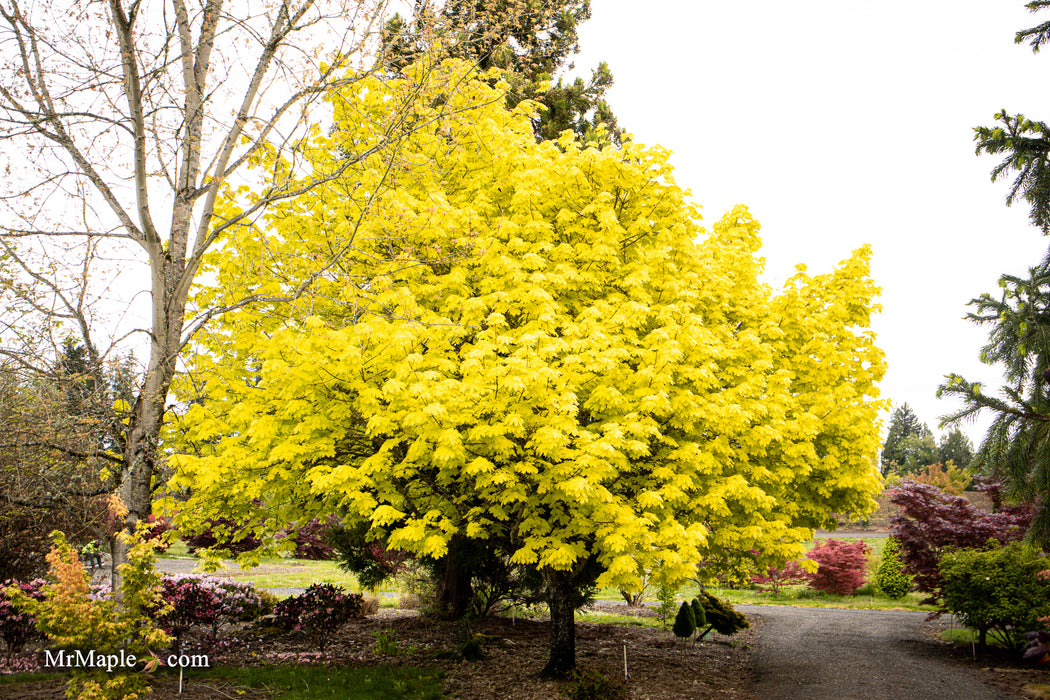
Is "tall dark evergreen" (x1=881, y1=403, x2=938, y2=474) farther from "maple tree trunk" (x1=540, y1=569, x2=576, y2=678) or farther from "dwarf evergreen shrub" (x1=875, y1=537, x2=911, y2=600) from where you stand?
"maple tree trunk" (x1=540, y1=569, x2=576, y2=678)

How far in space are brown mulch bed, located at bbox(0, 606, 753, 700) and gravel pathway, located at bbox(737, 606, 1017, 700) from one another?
1.83 ft

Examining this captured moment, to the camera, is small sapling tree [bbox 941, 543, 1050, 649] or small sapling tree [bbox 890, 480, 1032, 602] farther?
small sapling tree [bbox 890, 480, 1032, 602]

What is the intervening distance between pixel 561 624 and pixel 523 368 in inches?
193

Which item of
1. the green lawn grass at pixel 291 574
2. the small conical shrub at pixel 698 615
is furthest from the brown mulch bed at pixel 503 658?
the green lawn grass at pixel 291 574

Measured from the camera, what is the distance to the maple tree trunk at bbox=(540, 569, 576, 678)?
9.57 m

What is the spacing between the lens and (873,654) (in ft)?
38.5

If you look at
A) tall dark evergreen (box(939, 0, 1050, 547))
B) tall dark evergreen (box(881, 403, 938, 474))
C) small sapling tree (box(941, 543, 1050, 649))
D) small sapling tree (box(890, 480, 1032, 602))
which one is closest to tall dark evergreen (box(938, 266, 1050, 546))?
tall dark evergreen (box(939, 0, 1050, 547))

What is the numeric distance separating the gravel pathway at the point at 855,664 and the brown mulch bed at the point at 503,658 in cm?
56

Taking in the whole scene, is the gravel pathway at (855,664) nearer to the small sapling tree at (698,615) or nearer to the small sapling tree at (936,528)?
the small sapling tree at (698,615)

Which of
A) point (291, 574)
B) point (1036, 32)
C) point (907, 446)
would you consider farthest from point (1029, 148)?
Answer: point (907, 446)

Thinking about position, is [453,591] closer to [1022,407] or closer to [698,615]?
[698,615]

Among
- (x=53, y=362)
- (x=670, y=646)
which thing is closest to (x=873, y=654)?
(x=670, y=646)

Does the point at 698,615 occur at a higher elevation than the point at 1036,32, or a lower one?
lower

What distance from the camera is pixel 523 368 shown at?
22.8 feet
